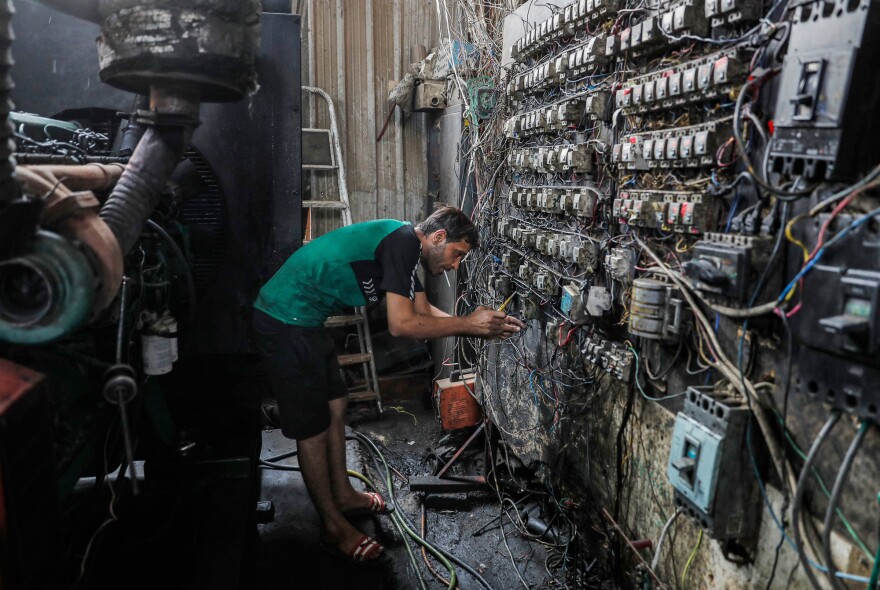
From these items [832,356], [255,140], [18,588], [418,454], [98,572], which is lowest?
[418,454]

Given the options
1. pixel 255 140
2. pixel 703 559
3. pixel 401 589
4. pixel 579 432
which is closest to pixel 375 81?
pixel 255 140

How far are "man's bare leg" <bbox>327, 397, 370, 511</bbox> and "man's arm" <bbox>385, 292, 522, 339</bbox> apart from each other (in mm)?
604

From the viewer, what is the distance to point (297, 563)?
113 inches

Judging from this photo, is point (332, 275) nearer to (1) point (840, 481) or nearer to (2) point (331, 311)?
(2) point (331, 311)

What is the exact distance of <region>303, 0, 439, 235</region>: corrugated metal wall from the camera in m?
5.18

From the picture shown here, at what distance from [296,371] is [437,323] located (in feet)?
2.35

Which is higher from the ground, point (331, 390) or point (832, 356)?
point (832, 356)

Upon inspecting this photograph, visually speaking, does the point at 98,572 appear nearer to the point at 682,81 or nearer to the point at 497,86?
the point at 682,81

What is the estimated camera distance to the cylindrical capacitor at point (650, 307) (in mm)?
1873

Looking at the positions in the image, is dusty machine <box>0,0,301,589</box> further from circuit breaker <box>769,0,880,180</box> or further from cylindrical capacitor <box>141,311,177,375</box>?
circuit breaker <box>769,0,880,180</box>

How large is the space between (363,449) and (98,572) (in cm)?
205

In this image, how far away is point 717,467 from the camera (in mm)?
1597

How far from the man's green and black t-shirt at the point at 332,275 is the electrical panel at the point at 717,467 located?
4.66ft

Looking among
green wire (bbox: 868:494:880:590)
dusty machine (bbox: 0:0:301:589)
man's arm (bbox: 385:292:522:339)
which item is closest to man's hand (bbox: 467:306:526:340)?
man's arm (bbox: 385:292:522:339)
